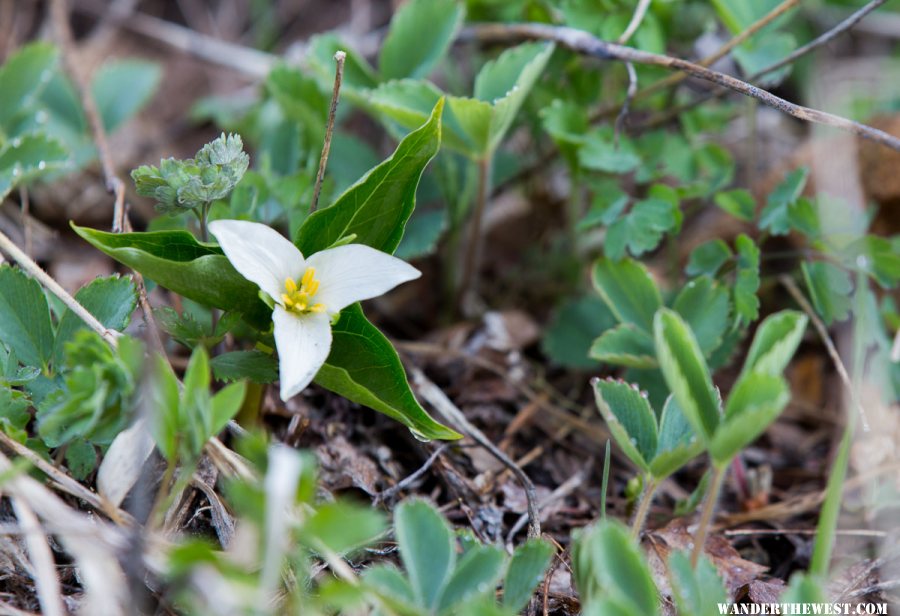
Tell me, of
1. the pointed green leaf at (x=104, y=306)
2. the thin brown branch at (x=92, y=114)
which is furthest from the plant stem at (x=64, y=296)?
the thin brown branch at (x=92, y=114)

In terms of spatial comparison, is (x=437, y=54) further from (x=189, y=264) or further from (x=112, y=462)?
(x=112, y=462)

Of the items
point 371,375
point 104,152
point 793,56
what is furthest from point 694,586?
point 104,152

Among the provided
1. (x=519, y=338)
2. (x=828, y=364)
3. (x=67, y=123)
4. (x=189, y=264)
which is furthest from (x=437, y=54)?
(x=828, y=364)

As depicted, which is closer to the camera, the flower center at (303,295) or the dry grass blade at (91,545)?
the dry grass blade at (91,545)

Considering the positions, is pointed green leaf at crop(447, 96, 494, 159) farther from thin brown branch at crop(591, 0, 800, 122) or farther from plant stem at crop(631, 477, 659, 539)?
plant stem at crop(631, 477, 659, 539)

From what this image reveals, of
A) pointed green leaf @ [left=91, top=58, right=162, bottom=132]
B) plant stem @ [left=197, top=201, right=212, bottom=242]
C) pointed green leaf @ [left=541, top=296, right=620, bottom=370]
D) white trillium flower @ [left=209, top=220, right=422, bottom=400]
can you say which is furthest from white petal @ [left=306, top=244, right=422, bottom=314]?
pointed green leaf @ [left=91, top=58, right=162, bottom=132]

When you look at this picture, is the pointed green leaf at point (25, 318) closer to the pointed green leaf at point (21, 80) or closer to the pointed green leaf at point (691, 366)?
the pointed green leaf at point (21, 80)
